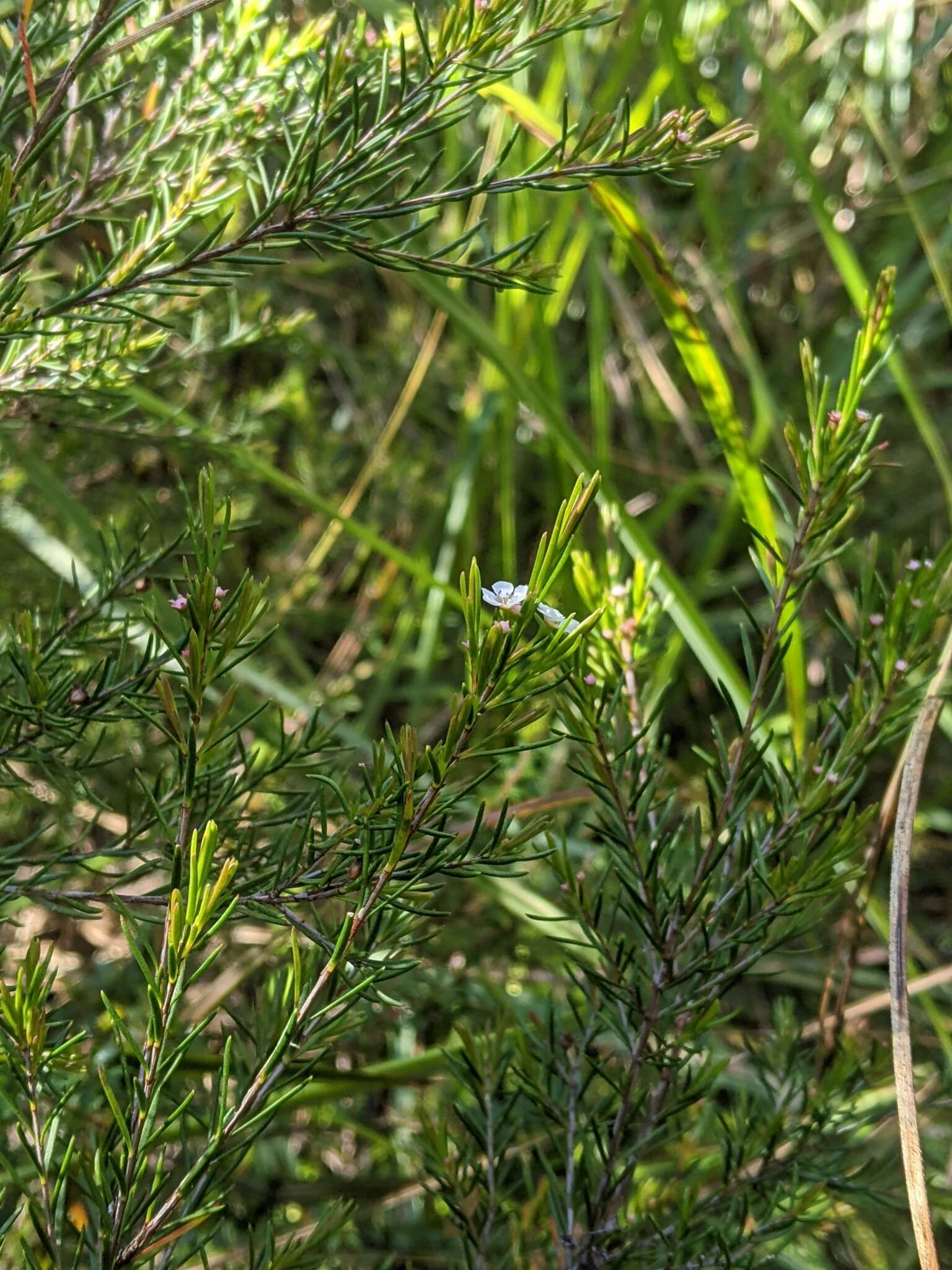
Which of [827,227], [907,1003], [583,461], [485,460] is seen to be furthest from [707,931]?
[485,460]

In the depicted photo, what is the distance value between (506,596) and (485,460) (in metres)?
0.89

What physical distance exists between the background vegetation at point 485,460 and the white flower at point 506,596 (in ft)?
0.27

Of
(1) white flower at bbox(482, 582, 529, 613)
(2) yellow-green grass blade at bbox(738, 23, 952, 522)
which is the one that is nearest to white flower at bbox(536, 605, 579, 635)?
(1) white flower at bbox(482, 582, 529, 613)

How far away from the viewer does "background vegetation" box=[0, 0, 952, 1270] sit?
1.71ft

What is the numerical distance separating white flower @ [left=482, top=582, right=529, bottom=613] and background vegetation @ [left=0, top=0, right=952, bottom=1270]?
0.27ft

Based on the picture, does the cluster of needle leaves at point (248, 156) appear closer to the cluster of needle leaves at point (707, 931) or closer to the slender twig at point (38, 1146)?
the cluster of needle leaves at point (707, 931)

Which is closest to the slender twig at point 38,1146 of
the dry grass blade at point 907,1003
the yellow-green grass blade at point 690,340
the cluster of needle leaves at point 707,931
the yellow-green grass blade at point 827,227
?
the cluster of needle leaves at point 707,931

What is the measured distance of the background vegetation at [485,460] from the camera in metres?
0.52

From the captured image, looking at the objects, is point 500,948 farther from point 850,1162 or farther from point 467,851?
point 467,851

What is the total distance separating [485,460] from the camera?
121 cm

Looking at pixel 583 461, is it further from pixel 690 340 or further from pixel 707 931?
pixel 707 931

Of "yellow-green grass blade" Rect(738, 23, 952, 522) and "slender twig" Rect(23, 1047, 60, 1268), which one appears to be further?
"yellow-green grass blade" Rect(738, 23, 952, 522)

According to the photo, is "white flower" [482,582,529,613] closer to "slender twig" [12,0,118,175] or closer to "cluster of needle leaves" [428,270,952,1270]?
"cluster of needle leaves" [428,270,952,1270]

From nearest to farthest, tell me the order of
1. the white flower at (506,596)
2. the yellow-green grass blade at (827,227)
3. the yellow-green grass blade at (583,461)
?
the white flower at (506,596) → the yellow-green grass blade at (583,461) → the yellow-green grass blade at (827,227)
